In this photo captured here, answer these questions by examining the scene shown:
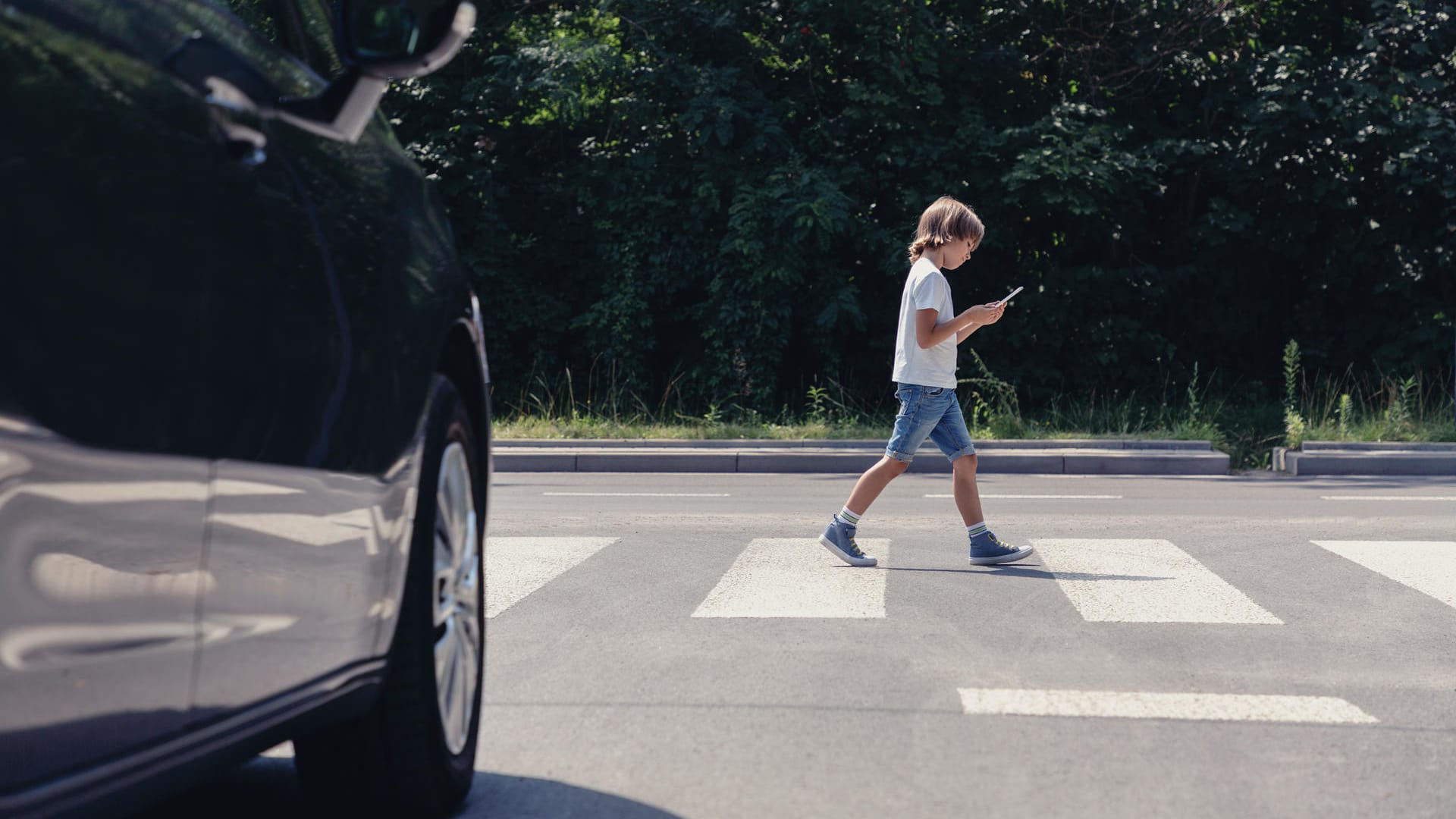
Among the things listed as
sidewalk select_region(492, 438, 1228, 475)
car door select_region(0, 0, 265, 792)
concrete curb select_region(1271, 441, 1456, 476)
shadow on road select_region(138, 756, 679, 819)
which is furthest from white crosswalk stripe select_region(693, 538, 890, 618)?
concrete curb select_region(1271, 441, 1456, 476)

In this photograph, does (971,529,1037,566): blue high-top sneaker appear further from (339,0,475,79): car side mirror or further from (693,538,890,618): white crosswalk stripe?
(339,0,475,79): car side mirror

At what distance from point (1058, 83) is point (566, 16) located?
6236mm

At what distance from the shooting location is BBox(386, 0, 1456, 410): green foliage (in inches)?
730

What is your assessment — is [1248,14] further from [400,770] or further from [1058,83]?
[400,770]

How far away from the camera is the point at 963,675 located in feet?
16.7

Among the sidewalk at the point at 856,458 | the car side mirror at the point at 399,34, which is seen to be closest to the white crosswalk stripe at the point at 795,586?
the car side mirror at the point at 399,34

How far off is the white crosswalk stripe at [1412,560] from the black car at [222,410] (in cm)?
483

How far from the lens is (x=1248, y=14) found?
800 inches

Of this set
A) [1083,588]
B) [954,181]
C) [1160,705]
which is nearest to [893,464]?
[1083,588]

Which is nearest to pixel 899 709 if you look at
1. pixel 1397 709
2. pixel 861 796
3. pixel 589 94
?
pixel 861 796

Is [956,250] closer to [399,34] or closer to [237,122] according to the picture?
[399,34]

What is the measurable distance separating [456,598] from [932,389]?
15.5ft

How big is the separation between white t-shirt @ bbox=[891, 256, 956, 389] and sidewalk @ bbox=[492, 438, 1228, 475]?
7021 mm

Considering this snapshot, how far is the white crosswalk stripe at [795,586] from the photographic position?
6.34m
